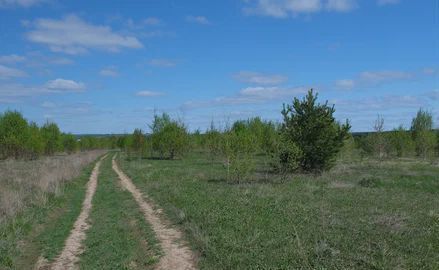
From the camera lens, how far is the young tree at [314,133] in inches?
1112

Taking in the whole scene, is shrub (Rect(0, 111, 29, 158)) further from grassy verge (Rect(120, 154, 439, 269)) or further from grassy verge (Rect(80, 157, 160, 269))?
grassy verge (Rect(80, 157, 160, 269))

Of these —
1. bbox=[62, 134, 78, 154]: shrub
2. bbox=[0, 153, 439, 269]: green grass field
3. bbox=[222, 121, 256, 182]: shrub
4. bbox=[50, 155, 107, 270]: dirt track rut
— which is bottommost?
bbox=[50, 155, 107, 270]: dirt track rut

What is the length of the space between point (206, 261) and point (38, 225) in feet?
22.9

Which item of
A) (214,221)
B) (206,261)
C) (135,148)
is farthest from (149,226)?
(135,148)

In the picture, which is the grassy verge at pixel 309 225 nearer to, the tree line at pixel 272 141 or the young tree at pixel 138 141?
the tree line at pixel 272 141

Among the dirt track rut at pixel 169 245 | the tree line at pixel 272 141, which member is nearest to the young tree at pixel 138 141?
the tree line at pixel 272 141

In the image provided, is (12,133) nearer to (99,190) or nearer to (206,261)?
(99,190)

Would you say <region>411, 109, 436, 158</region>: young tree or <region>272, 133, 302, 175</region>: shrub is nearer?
<region>272, 133, 302, 175</region>: shrub

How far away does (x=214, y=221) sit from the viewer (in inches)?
503

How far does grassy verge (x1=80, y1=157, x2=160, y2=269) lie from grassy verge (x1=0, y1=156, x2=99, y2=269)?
0.79 meters

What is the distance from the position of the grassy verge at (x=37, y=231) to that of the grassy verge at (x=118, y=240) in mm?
793

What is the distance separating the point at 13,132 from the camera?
5425 cm

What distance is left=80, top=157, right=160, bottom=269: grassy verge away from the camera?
32.0 feet

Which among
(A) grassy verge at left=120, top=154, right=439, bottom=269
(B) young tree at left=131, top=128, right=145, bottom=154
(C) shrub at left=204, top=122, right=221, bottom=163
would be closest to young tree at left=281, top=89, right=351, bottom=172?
(A) grassy verge at left=120, top=154, right=439, bottom=269
